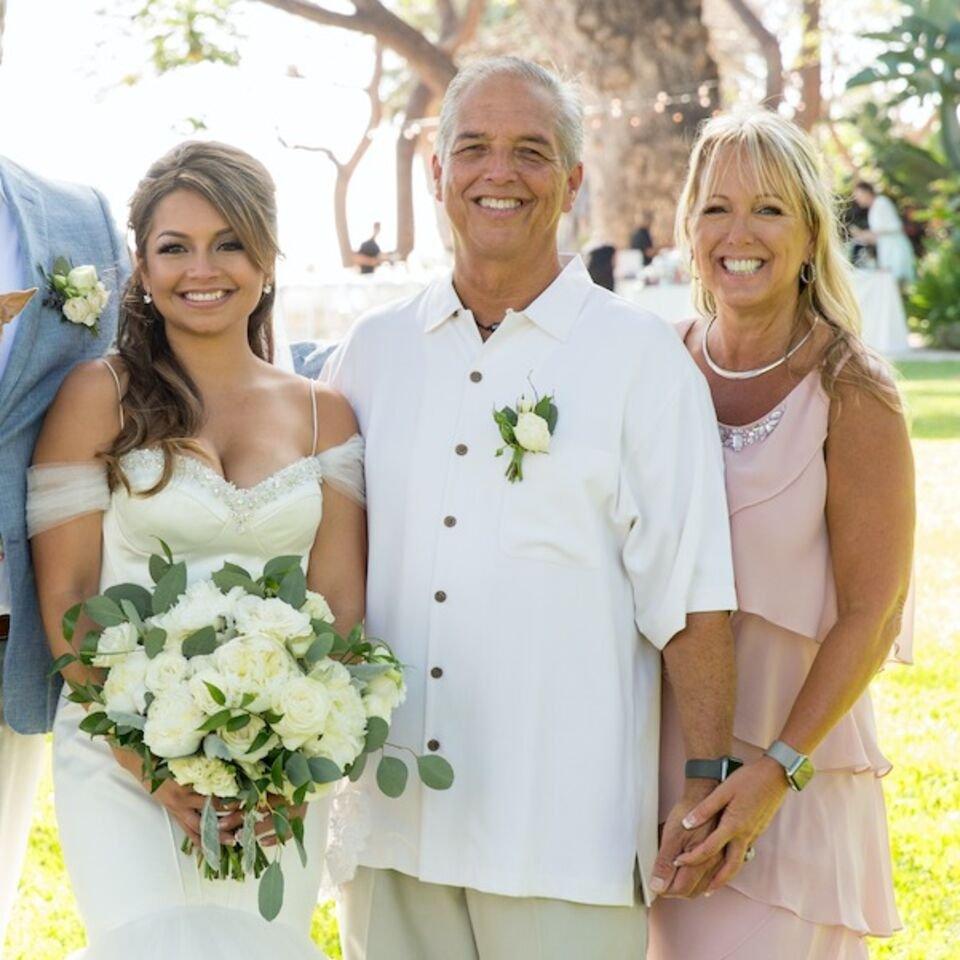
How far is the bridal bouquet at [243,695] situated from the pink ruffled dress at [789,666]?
2.60ft

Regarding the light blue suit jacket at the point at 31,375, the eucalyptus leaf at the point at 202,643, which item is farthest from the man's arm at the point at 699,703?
the light blue suit jacket at the point at 31,375

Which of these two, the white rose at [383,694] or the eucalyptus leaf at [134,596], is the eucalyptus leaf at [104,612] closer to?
the eucalyptus leaf at [134,596]

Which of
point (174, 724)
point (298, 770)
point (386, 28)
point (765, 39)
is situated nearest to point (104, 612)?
point (174, 724)

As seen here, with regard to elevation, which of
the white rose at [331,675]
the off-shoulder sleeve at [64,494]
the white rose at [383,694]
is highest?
the off-shoulder sleeve at [64,494]

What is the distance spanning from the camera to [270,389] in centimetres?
427

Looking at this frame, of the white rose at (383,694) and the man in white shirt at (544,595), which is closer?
the white rose at (383,694)

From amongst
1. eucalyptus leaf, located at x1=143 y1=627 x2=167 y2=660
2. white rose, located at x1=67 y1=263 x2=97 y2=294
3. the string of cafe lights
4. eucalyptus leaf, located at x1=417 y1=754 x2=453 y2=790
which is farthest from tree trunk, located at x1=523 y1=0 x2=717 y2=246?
eucalyptus leaf, located at x1=143 y1=627 x2=167 y2=660

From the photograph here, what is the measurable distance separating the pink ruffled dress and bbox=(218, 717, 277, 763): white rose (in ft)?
3.47

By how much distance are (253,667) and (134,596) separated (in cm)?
43

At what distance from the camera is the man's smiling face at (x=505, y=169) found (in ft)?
13.0

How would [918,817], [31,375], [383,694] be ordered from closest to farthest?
1. [383,694]
2. [31,375]
3. [918,817]

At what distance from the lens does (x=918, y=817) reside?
6.84 metres

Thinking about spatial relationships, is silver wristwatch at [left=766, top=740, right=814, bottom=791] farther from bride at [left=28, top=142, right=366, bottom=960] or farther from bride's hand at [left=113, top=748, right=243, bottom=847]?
bride's hand at [left=113, top=748, right=243, bottom=847]

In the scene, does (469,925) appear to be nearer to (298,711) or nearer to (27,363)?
(298,711)
